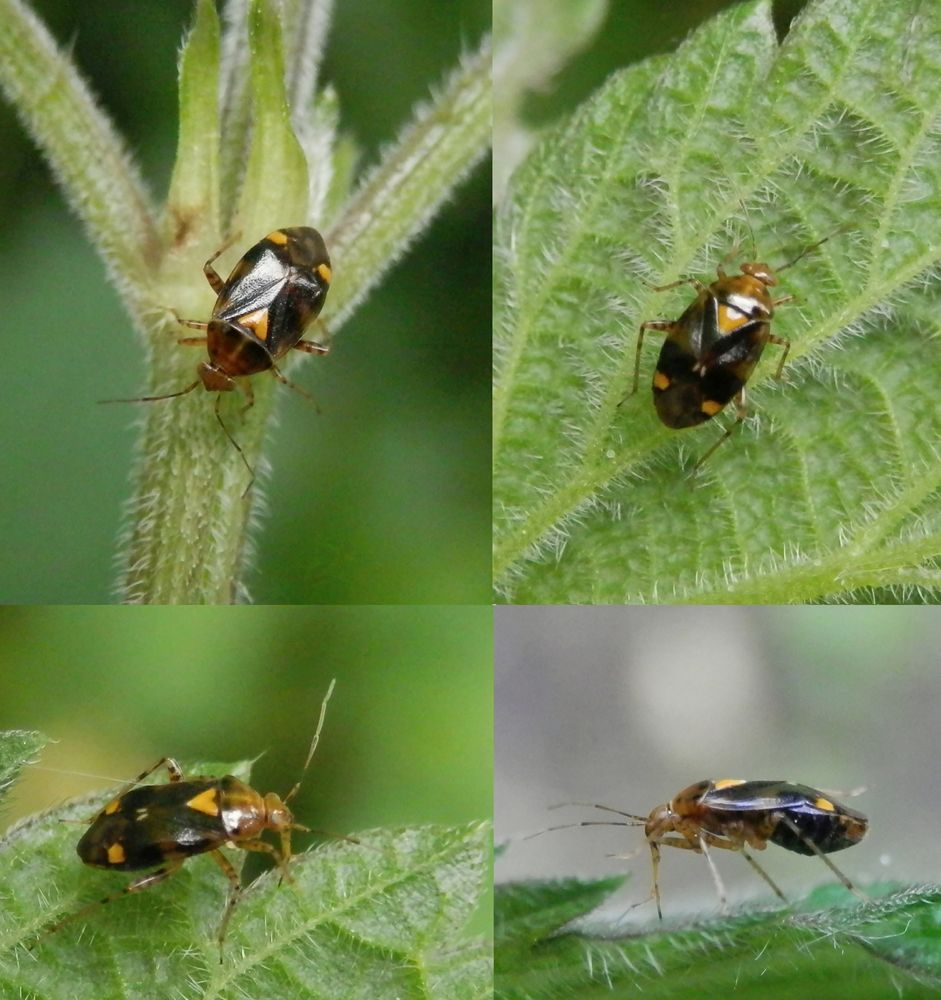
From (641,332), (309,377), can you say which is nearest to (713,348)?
(641,332)

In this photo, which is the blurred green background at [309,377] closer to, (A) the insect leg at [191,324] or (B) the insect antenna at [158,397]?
(B) the insect antenna at [158,397]

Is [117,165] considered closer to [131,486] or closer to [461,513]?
[131,486]

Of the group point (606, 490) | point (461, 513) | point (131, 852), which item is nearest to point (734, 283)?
point (606, 490)

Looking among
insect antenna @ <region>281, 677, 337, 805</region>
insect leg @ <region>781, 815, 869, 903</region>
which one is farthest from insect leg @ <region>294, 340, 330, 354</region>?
insect leg @ <region>781, 815, 869, 903</region>

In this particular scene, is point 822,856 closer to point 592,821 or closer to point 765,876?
point 765,876

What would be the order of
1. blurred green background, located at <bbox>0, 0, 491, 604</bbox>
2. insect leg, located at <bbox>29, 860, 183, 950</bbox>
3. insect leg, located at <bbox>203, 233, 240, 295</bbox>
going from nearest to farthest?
insect leg, located at <bbox>203, 233, 240, 295</bbox>
insect leg, located at <bbox>29, 860, 183, 950</bbox>
blurred green background, located at <bbox>0, 0, 491, 604</bbox>

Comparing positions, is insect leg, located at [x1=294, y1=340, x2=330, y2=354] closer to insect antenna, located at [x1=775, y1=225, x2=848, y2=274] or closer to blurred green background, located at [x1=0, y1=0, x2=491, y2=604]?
blurred green background, located at [x1=0, y1=0, x2=491, y2=604]

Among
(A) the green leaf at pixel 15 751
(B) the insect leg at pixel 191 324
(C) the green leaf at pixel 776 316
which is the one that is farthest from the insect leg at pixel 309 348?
(A) the green leaf at pixel 15 751
